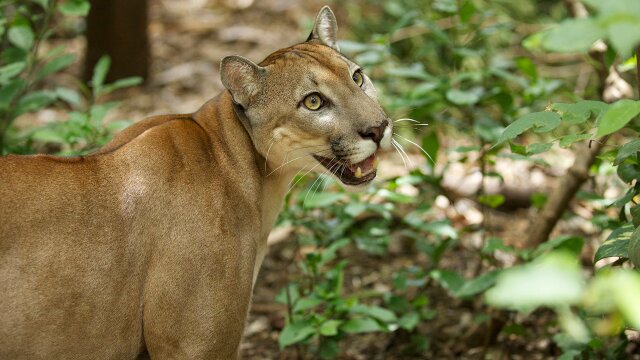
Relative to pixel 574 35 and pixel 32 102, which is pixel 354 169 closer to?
pixel 32 102

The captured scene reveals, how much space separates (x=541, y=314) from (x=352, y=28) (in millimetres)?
5787

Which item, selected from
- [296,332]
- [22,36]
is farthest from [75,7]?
[296,332]

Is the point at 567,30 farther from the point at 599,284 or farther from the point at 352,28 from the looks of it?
the point at 352,28

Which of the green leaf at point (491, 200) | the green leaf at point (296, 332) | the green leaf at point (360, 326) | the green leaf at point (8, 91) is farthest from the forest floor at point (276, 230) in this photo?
the green leaf at point (8, 91)

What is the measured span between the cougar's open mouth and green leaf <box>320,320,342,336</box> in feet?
3.65

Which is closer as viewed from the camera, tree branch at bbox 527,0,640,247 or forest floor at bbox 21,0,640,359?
tree branch at bbox 527,0,640,247

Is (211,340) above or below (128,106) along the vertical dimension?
above

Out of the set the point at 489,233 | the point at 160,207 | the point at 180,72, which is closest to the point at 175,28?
the point at 180,72

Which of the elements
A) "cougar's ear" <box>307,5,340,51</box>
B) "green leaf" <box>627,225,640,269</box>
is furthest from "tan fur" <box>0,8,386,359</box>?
"green leaf" <box>627,225,640,269</box>

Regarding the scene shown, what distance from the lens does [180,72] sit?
11109 mm

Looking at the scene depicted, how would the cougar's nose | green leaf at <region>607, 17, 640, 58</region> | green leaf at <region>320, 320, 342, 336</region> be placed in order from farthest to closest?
1. green leaf at <region>320, 320, 342, 336</region>
2. the cougar's nose
3. green leaf at <region>607, 17, 640, 58</region>

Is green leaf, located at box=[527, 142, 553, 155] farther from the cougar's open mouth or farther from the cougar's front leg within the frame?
the cougar's front leg

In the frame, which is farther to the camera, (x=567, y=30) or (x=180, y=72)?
(x=180, y=72)

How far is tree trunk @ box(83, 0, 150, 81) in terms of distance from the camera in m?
10.0
